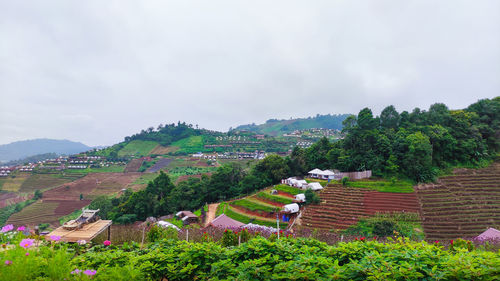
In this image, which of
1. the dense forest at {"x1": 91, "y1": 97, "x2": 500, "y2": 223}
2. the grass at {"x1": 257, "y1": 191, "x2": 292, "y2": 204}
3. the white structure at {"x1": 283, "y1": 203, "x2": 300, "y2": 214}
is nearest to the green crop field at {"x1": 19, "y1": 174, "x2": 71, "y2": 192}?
the dense forest at {"x1": 91, "y1": 97, "x2": 500, "y2": 223}

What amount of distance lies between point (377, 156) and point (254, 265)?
2527 cm

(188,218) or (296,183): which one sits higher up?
(296,183)

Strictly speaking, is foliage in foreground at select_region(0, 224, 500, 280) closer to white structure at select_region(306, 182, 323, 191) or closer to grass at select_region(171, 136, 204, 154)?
white structure at select_region(306, 182, 323, 191)

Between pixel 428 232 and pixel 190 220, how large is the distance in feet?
65.0

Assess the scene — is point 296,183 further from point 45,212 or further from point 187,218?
point 45,212

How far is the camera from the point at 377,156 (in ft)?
78.7

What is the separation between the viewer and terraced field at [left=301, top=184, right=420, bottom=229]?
59.1ft

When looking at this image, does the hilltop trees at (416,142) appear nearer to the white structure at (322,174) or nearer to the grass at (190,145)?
the white structure at (322,174)

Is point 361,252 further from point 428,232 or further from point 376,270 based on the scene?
point 428,232

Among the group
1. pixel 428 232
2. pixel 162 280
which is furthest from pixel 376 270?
pixel 428 232

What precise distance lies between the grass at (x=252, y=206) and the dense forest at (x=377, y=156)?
128 inches

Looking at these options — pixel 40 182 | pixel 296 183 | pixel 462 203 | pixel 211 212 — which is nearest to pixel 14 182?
pixel 40 182

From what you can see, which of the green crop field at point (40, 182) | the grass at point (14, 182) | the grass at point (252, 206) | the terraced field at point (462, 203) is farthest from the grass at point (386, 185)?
the grass at point (14, 182)

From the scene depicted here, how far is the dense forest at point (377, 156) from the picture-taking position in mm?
22812
